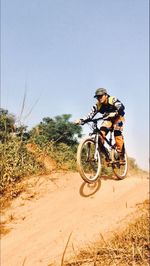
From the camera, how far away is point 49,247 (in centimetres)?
632

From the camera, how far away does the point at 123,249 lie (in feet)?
18.1

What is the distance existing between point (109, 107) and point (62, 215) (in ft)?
8.73

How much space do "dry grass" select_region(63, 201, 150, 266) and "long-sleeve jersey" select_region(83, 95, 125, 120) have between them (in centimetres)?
202

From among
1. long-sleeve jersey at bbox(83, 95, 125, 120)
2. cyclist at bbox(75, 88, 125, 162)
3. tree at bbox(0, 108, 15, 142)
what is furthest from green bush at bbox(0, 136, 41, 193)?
long-sleeve jersey at bbox(83, 95, 125, 120)

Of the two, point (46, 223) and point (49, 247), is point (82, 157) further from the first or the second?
point (49, 247)

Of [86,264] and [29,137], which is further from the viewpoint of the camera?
[29,137]

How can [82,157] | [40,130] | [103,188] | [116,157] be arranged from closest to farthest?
[40,130] → [82,157] → [116,157] → [103,188]

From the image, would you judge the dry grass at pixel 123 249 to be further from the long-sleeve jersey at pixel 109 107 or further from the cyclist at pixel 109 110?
the long-sleeve jersey at pixel 109 107

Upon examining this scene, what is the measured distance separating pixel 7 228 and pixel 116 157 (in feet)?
9.18

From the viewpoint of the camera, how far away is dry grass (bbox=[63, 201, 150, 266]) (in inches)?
203

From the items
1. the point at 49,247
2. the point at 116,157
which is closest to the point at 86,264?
the point at 49,247

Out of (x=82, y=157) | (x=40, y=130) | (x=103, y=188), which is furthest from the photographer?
(x=103, y=188)

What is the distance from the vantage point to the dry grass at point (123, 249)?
5.15 m

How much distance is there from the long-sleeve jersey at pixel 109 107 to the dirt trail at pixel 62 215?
2126 mm
